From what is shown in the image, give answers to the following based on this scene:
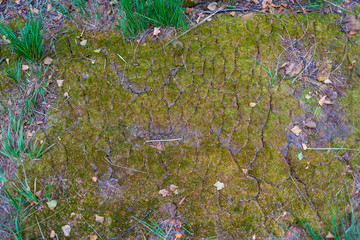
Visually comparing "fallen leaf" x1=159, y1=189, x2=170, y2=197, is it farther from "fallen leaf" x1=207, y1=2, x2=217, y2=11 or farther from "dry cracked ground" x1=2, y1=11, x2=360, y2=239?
"fallen leaf" x1=207, y1=2, x2=217, y2=11

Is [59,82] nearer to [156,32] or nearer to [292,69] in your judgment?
[156,32]

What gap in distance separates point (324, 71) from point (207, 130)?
0.96 meters

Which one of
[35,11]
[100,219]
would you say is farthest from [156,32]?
[100,219]

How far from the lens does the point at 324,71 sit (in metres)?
1.79

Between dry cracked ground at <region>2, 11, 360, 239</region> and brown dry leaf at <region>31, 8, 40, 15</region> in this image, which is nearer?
dry cracked ground at <region>2, 11, 360, 239</region>

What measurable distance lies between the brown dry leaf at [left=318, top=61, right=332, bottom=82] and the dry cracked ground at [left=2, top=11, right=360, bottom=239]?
0.05 feet

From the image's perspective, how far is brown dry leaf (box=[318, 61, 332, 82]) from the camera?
70.0 inches

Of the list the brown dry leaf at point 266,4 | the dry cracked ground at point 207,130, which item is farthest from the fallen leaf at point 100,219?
the brown dry leaf at point 266,4

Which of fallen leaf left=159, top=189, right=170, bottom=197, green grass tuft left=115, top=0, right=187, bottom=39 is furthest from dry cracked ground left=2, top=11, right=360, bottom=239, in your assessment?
green grass tuft left=115, top=0, right=187, bottom=39

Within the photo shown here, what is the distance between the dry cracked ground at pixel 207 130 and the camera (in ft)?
5.29

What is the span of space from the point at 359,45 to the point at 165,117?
154cm

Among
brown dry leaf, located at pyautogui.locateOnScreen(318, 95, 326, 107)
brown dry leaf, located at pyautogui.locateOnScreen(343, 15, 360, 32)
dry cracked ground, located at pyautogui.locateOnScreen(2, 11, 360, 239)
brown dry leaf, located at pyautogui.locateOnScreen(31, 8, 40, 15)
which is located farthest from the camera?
brown dry leaf, located at pyautogui.locateOnScreen(31, 8, 40, 15)

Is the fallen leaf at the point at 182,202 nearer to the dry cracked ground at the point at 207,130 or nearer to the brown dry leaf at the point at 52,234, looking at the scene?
the dry cracked ground at the point at 207,130

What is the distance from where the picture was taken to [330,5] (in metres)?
1.90
